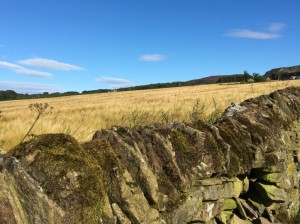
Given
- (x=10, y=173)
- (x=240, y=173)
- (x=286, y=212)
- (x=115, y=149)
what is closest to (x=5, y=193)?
(x=10, y=173)

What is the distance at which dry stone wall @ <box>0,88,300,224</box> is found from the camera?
6.82 ft

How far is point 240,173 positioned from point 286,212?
1.91 meters

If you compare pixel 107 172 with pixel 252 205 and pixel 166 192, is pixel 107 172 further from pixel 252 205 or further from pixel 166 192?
pixel 252 205

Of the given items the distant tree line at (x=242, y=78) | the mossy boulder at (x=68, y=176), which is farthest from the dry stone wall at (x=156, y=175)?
the distant tree line at (x=242, y=78)

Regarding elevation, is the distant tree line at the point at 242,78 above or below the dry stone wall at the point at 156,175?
below

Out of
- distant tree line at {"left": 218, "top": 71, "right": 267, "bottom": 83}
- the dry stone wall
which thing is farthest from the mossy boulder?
distant tree line at {"left": 218, "top": 71, "right": 267, "bottom": 83}

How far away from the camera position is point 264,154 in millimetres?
4672

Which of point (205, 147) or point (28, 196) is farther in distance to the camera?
point (205, 147)

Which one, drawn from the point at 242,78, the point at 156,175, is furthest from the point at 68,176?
the point at 242,78

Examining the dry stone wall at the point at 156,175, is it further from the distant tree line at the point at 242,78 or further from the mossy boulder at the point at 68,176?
the distant tree line at the point at 242,78

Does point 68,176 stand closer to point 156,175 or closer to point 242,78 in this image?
point 156,175

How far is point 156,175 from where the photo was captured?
3025mm

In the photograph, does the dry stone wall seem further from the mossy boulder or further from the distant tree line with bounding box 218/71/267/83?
the distant tree line with bounding box 218/71/267/83

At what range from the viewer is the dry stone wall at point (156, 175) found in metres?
2.08
